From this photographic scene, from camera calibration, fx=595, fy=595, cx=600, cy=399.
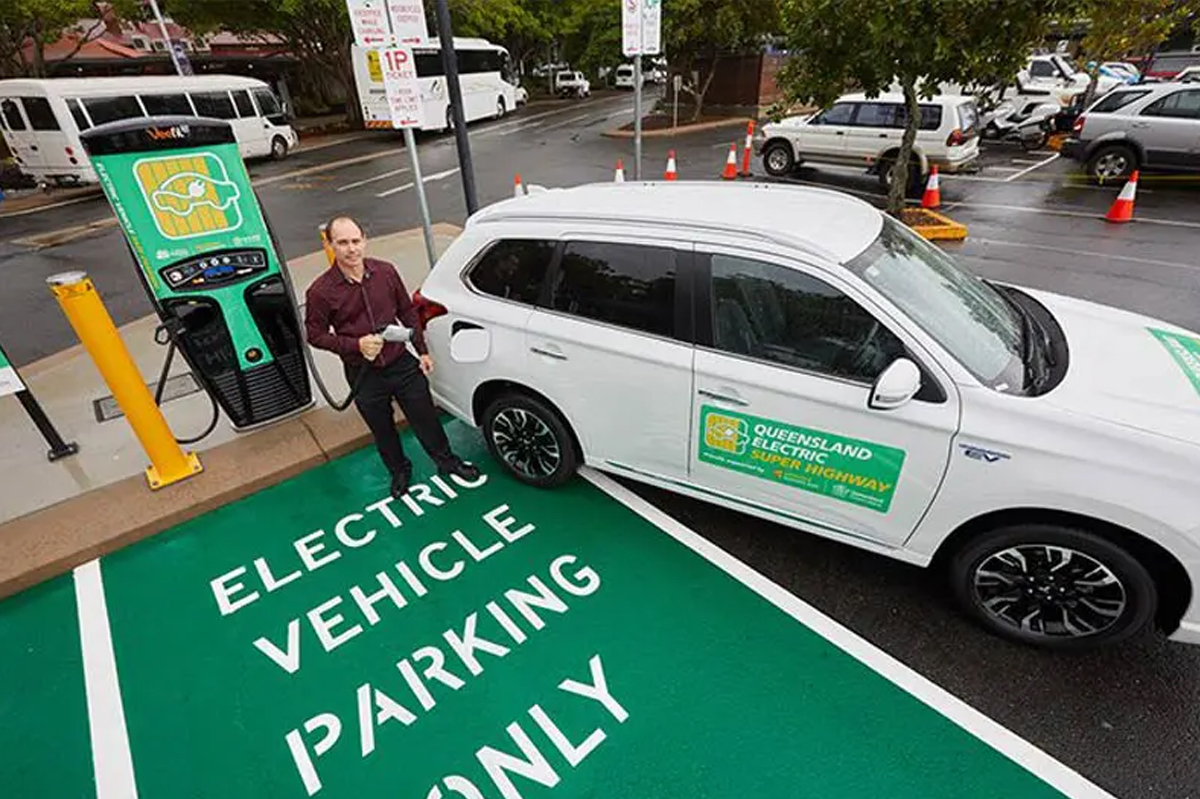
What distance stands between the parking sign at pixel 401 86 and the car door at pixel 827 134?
31.1 feet

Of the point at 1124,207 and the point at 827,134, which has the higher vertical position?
the point at 827,134

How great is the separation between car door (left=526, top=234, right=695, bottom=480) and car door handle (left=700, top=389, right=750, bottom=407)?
99 millimetres

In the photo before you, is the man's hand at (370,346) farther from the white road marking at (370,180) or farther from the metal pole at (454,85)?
the white road marking at (370,180)

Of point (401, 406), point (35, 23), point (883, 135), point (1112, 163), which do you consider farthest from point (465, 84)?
point (401, 406)

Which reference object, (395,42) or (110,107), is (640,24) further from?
(110,107)

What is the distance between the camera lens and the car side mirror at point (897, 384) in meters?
2.40

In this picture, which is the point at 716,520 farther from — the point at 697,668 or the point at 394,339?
the point at 394,339

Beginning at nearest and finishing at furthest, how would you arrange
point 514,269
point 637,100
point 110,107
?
1. point 514,269
2. point 637,100
3. point 110,107

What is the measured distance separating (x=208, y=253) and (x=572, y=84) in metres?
40.3

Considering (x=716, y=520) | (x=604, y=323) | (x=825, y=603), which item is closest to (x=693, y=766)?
(x=825, y=603)

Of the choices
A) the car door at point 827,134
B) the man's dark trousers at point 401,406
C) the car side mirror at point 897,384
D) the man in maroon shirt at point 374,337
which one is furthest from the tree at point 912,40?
the man's dark trousers at point 401,406

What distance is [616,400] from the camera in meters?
3.30

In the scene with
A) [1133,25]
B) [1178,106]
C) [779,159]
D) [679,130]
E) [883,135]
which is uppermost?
[1133,25]

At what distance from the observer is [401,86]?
4.88 metres
